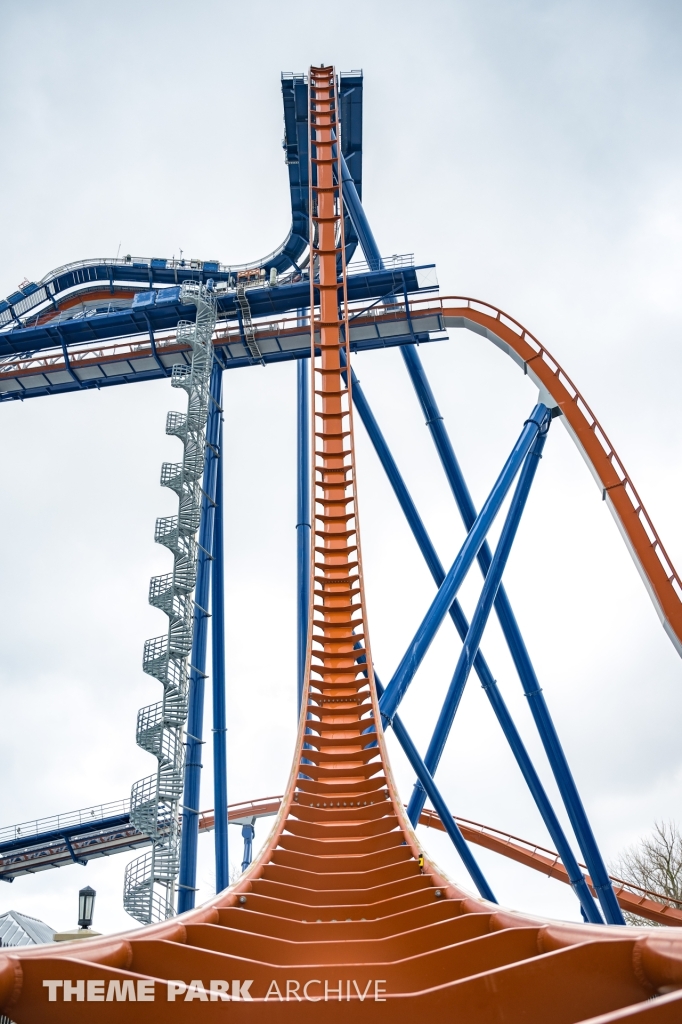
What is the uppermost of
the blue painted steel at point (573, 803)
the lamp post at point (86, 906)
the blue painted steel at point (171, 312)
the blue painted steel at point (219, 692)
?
the blue painted steel at point (171, 312)

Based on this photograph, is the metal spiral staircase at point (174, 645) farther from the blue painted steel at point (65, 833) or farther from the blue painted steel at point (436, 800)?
the blue painted steel at point (65, 833)

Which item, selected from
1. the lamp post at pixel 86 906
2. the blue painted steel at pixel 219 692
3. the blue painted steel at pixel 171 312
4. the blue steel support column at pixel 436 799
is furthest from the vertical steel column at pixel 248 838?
the lamp post at pixel 86 906

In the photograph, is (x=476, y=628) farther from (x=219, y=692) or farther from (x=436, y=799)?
(x=219, y=692)

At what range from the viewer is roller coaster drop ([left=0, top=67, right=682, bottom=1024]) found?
8.81ft

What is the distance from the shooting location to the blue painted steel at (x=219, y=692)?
1255 cm

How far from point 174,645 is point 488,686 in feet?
14.7

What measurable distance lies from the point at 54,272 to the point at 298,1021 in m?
24.6

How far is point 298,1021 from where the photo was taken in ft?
8.81

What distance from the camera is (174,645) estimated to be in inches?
496

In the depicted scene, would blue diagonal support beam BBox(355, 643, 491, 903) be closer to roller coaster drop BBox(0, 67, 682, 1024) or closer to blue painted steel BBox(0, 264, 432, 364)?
roller coaster drop BBox(0, 67, 682, 1024)

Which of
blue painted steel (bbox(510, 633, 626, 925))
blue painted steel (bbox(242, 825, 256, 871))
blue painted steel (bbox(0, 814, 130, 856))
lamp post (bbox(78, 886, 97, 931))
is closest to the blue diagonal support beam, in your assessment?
blue painted steel (bbox(510, 633, 626, 925))

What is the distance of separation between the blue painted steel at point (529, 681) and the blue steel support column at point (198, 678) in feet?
11.3

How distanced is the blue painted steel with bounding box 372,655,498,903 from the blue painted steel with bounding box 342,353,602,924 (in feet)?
1.23

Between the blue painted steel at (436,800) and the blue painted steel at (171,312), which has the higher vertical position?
the blue painted steel at (171,312)
